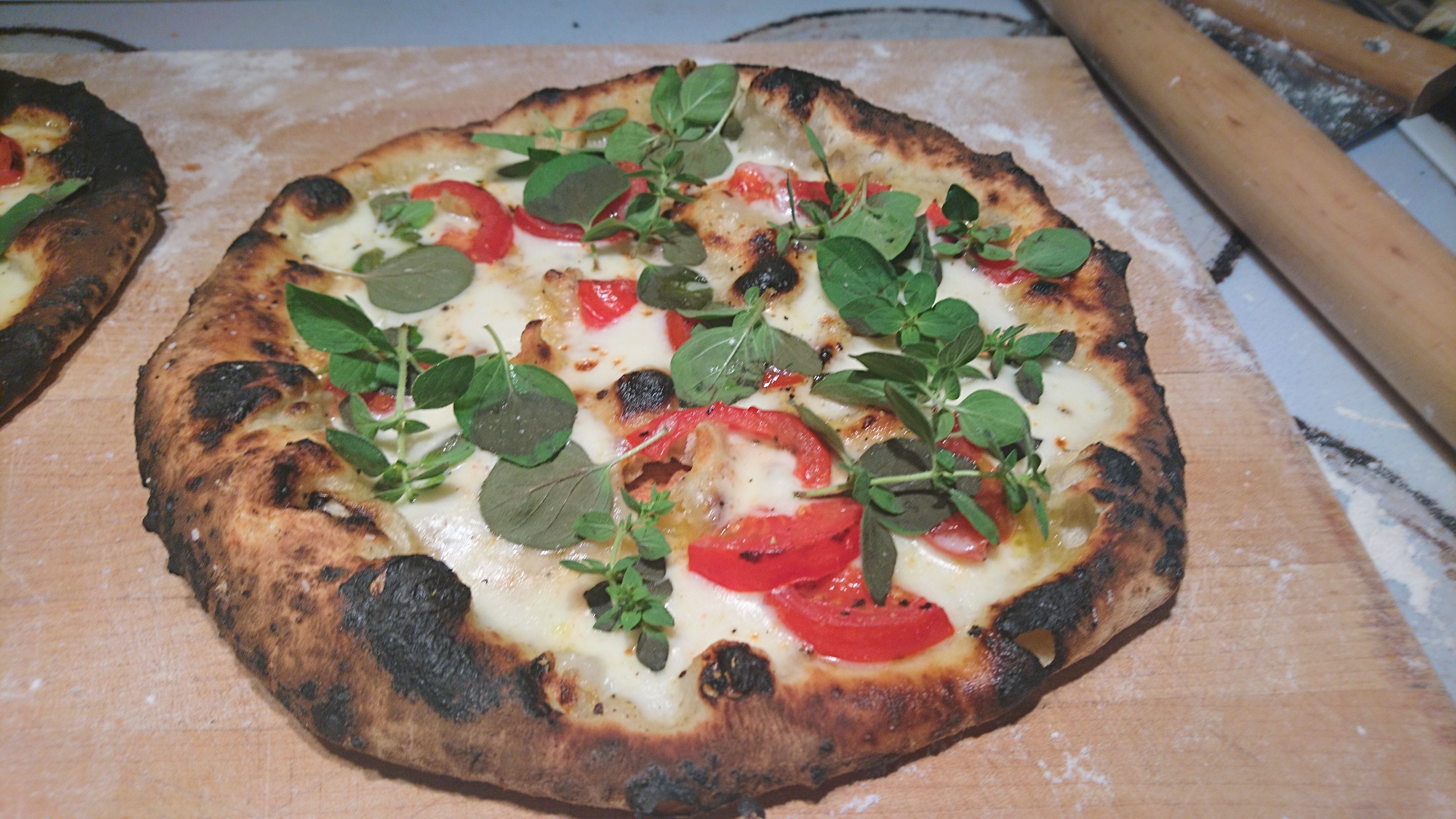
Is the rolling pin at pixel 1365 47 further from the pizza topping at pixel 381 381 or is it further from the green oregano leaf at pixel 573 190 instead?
the pizza topping at pixel 381 381

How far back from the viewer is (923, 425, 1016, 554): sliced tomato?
200cm

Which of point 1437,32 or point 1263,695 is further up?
point 1437,32

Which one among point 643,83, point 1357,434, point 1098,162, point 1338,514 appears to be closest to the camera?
point 1338,514

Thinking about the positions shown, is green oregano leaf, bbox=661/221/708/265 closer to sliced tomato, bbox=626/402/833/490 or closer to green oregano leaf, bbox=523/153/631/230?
green oregano leaf, bbox=523/153/631/230

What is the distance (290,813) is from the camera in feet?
6.27

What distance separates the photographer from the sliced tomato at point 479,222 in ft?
8.59

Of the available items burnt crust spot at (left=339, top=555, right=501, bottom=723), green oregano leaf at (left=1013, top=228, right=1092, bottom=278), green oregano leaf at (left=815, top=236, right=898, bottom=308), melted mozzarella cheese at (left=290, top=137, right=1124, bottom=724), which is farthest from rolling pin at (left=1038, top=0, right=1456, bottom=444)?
burnt crust spot at (left=339, top=555, right=501, bottom=723)

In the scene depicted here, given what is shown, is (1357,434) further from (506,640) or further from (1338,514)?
(506,640)

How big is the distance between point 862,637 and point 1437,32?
3724 millimetres

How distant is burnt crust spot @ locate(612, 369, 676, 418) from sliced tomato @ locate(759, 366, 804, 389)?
231 mm

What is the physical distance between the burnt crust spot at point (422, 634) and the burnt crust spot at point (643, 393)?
1.91 feet

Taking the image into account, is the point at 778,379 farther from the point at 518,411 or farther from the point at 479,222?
the point at 479,222

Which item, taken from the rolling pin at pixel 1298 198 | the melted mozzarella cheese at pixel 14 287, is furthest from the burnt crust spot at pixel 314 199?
the rolling pin at pixel 1298 198

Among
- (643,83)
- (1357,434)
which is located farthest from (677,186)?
(1357,434)
